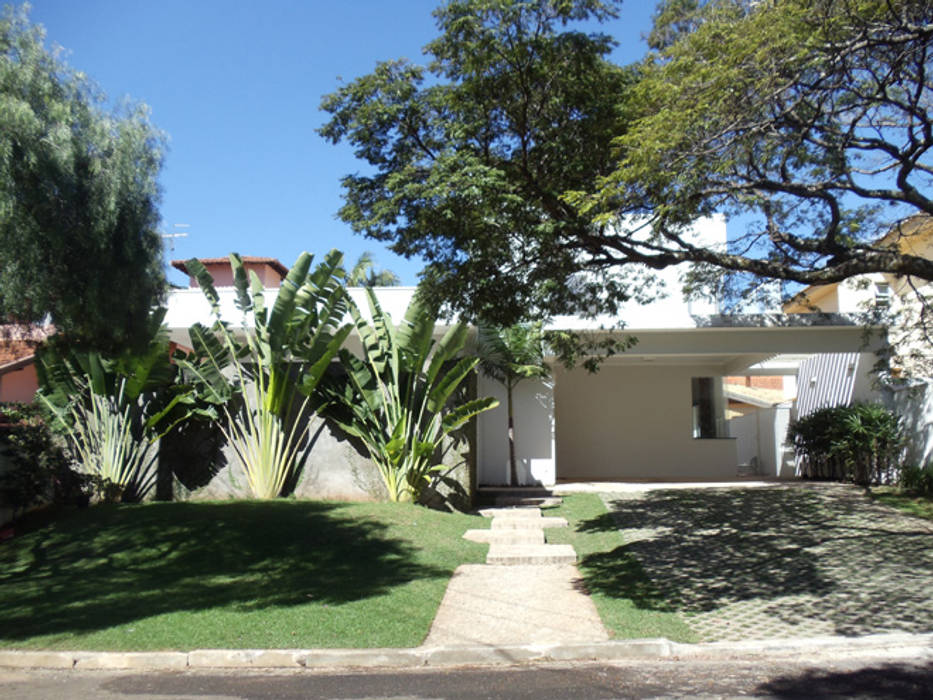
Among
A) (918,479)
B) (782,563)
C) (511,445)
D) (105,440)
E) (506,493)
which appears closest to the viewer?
(782,563)

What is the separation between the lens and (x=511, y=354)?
53.2ft

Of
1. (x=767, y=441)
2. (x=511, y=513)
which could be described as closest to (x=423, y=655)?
(x=511, y=513)

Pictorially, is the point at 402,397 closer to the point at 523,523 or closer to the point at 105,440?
the point at 523,523

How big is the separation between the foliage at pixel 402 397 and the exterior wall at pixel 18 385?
43.8ft

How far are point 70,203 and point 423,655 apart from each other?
563cm

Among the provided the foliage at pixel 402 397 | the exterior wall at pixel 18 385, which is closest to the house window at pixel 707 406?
the foliage at pixel 402 397

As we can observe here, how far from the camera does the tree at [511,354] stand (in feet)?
52.5

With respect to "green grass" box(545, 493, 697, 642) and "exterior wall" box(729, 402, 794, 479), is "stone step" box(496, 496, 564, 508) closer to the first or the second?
"green grass" box(545, 493, 697, 642)

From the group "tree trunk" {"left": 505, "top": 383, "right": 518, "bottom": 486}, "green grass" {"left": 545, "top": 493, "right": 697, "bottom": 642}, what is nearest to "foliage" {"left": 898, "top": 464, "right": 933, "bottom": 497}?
"green grass" {"left": 545, "top": 493, "right": 697, "bottom": 642}

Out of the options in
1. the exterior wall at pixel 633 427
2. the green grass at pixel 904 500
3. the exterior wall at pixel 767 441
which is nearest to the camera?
the green grass at pixel 904 500

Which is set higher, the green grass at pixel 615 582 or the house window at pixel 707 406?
the house window at pixel 707 406

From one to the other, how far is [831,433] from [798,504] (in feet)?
11.6

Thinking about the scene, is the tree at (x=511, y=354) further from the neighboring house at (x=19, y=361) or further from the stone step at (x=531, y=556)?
the neighboring house at (x=19, y=361)

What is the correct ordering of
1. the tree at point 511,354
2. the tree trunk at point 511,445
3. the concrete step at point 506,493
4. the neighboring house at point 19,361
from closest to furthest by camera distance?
the neighboring house at point 19,361, the concrete step at point 506,493, the tree at point 511,354, the tree trunk at point 511,445
